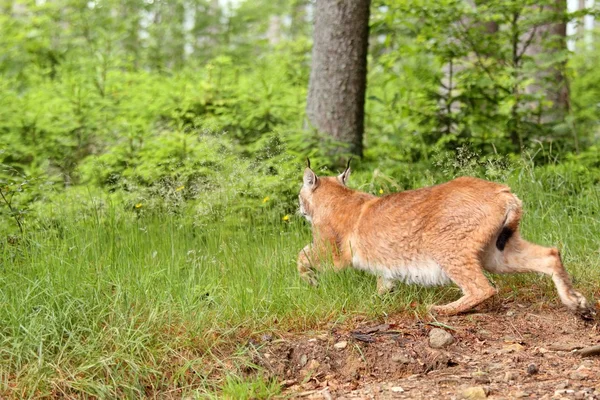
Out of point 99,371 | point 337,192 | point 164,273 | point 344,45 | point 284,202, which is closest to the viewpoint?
point 99,371

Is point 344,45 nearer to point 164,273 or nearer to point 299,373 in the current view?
point 164,273

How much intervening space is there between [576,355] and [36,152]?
22.0ft

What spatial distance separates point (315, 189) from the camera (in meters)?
5.26

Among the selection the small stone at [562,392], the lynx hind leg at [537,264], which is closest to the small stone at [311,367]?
the small stone at [562,392]

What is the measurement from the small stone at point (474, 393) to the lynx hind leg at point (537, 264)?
3.69 feet

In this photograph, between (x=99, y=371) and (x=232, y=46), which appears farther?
A: (x=232, y=46)

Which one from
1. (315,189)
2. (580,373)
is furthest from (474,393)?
(315,189)

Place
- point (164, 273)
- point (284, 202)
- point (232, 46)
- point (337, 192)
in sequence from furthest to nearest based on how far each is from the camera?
point (232, 46), point (284, 202), point (337, 192), point (164, 273)

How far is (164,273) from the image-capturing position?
4.54 meters

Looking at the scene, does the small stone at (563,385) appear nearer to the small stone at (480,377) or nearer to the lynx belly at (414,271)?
the small stone at (480,377)

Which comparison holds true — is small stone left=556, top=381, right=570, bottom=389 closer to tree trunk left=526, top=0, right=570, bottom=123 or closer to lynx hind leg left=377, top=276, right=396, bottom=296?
lynx hind leg left=377, top=276, right=396, bottom=296

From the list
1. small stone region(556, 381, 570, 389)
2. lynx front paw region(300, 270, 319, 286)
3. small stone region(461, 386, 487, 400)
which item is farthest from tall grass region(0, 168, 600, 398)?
small stone region(556, 381, 570, 389)

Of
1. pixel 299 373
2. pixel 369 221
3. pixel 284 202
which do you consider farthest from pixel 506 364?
pixel 284 202

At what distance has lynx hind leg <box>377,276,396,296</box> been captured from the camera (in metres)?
4.59
